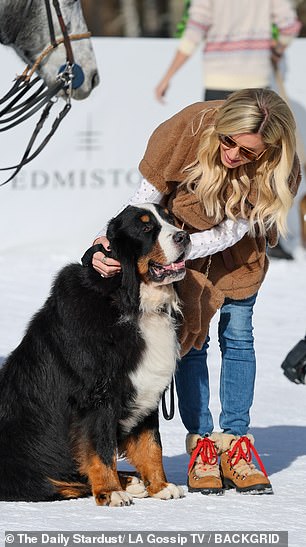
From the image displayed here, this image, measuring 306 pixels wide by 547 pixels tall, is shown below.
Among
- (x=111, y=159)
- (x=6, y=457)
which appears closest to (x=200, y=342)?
(x=6, y=457)

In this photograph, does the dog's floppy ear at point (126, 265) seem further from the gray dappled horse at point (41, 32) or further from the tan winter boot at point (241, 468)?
the gray dappled horse at point (41, 32)

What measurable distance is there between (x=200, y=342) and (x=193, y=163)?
0.68 meters

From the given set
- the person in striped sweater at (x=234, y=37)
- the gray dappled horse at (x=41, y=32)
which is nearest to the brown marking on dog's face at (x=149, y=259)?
the gray dappled horse at (x=41, y=32)

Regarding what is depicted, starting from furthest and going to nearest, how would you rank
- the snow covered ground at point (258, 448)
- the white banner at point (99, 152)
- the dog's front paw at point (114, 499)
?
the white banner at point (99, 152)
the dog's front paw at point (114, 499)
the snow covered ground at point (258, 448)

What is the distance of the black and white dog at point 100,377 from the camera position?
399cm

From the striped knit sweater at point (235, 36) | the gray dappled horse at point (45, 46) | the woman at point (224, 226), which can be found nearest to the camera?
the woman at point (224, 226)

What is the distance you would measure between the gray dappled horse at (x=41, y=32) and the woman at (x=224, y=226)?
1789 millimetres

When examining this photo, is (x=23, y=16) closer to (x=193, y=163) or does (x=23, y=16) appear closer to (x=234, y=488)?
(x=193, y=163)

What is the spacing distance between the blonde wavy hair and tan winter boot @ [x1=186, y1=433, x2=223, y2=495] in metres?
0.84

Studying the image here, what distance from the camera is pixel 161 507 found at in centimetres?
396

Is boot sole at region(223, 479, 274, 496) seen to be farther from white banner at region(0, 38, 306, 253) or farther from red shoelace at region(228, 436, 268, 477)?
white banner at region(0, 38, 306, 253)

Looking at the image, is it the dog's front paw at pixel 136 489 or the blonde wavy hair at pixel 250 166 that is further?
the dog's front paw at pixel 136 489

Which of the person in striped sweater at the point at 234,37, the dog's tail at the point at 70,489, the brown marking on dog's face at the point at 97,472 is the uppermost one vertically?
the brown marking on dog's face at the point at 97,472

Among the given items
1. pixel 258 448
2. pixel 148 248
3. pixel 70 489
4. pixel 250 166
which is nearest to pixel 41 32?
pixel 250 166
